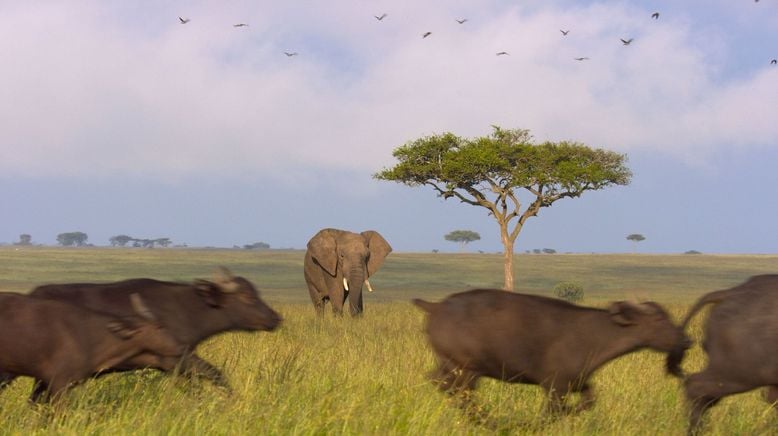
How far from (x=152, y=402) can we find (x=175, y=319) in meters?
0.74

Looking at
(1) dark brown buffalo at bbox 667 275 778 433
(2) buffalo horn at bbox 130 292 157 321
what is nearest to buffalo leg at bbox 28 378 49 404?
(2) buffalo horn at bbox 130 292 157 321

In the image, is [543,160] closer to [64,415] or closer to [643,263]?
[64,415]

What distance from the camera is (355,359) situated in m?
12.1

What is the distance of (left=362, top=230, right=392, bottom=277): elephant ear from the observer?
28.4m

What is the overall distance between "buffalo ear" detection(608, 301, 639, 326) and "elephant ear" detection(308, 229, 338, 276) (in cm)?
1956

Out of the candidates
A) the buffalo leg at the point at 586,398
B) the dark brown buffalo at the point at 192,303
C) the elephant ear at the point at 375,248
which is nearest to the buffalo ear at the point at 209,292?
the dark brown buffalo at the point at 192,303

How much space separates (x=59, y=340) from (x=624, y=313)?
460 cm

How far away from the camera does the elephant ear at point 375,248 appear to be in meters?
28.4

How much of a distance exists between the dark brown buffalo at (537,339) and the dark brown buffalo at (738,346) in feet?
1.08

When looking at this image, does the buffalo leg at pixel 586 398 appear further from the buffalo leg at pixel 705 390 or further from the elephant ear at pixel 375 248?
the elephant ear at pixel 375 248

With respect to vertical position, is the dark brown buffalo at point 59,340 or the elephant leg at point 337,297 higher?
the dark brown buffalo at point 59,340

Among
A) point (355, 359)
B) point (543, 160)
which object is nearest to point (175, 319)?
point (355, 359)

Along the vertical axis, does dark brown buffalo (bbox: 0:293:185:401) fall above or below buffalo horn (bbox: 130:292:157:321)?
below

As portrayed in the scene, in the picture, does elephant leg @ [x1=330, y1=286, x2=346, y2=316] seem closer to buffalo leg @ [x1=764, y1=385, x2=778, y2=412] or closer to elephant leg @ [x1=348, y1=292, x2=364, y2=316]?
elephant leg @ [x1=348, y1=292, x2=364, y2=316]
